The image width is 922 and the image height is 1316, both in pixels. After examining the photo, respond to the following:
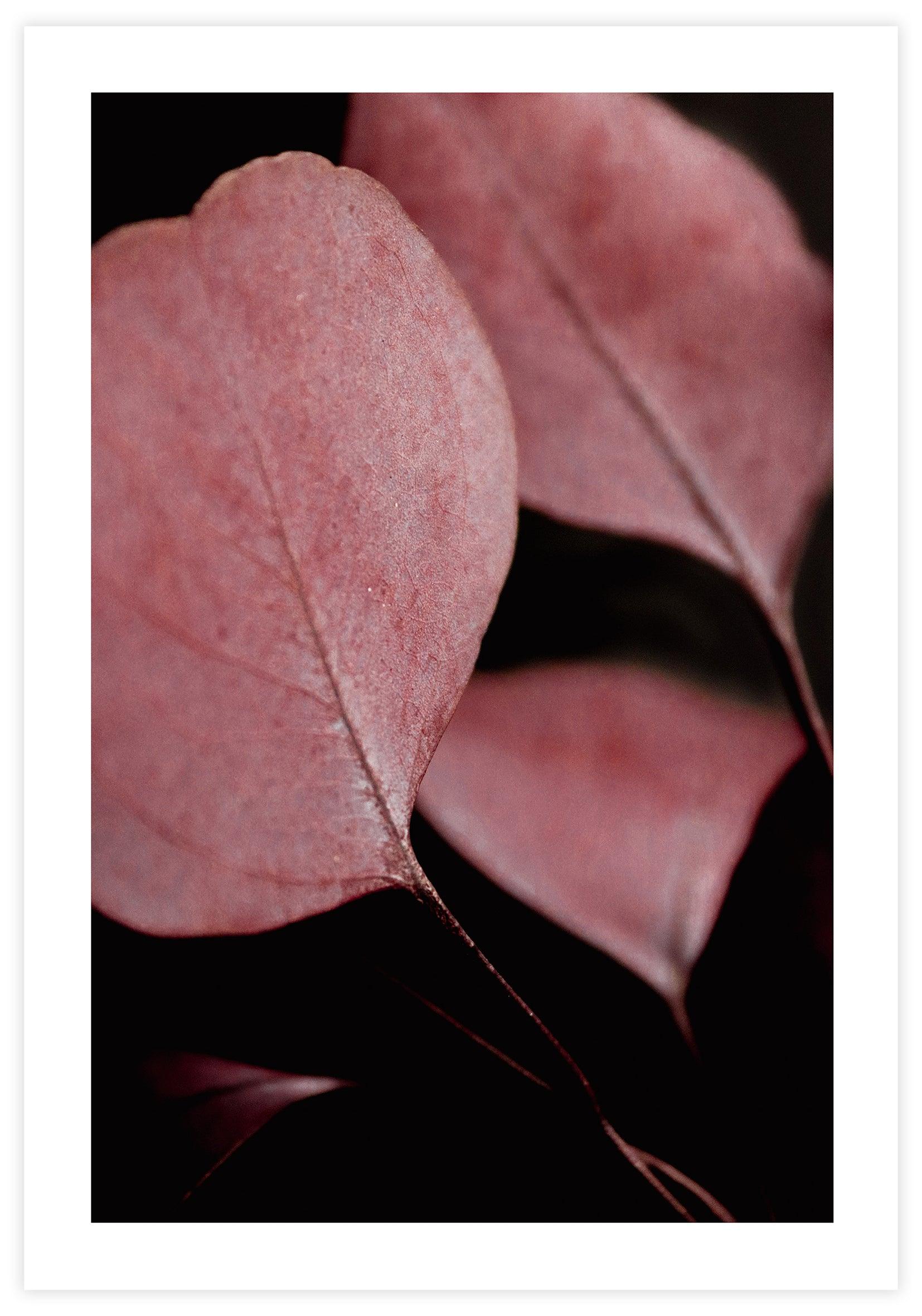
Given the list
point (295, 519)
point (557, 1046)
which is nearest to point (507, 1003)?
point (557, 1046)

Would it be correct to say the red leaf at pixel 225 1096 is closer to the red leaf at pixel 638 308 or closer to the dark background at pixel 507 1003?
the dark background at pixel 507 1003

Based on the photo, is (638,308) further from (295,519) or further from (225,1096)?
(225,1096)

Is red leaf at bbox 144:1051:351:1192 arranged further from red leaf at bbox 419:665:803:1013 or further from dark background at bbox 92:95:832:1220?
red leaf at bbox 419:665:803:1013

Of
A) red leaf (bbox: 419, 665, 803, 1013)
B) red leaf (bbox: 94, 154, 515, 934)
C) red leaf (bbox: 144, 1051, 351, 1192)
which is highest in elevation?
red leaf (bbox: 94, 154, 515, 934)

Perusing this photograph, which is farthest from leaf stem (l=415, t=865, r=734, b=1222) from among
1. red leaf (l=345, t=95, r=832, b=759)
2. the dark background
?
red leaf (l=345, t=95, r=832, b=759)

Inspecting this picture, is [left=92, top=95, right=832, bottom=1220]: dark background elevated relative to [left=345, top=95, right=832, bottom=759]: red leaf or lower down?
lower down
